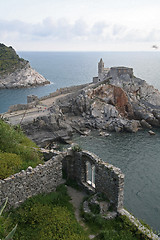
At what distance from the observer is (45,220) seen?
1202cm

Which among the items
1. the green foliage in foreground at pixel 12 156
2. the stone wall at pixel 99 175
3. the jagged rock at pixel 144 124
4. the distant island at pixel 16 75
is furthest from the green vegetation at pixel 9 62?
the stone wall at pixel 99 175

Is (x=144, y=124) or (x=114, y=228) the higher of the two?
(x=114, y=228)

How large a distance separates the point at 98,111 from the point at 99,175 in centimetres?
3173

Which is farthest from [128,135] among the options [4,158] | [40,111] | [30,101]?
[4,158]

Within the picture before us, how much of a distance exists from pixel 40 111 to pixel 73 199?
30.0 metres

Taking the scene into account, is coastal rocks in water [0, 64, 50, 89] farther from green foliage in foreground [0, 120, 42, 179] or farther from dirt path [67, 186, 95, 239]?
dirt path [67, 186, 95, 239]

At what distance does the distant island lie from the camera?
86188 millimetres

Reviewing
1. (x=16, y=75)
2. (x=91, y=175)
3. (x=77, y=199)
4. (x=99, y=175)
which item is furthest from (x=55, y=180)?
(x=16, y=75)

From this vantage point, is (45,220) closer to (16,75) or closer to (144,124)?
(144,124)

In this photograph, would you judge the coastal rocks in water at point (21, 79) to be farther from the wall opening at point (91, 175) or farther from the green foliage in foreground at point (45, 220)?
the green foliage in foreground at point (45, 220)

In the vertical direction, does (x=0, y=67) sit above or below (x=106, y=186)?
above

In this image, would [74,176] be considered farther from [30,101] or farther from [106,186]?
[30,101]

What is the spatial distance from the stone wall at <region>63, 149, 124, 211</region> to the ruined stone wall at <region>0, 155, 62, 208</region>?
200cm

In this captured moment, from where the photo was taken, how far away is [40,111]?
43406 millimetres
